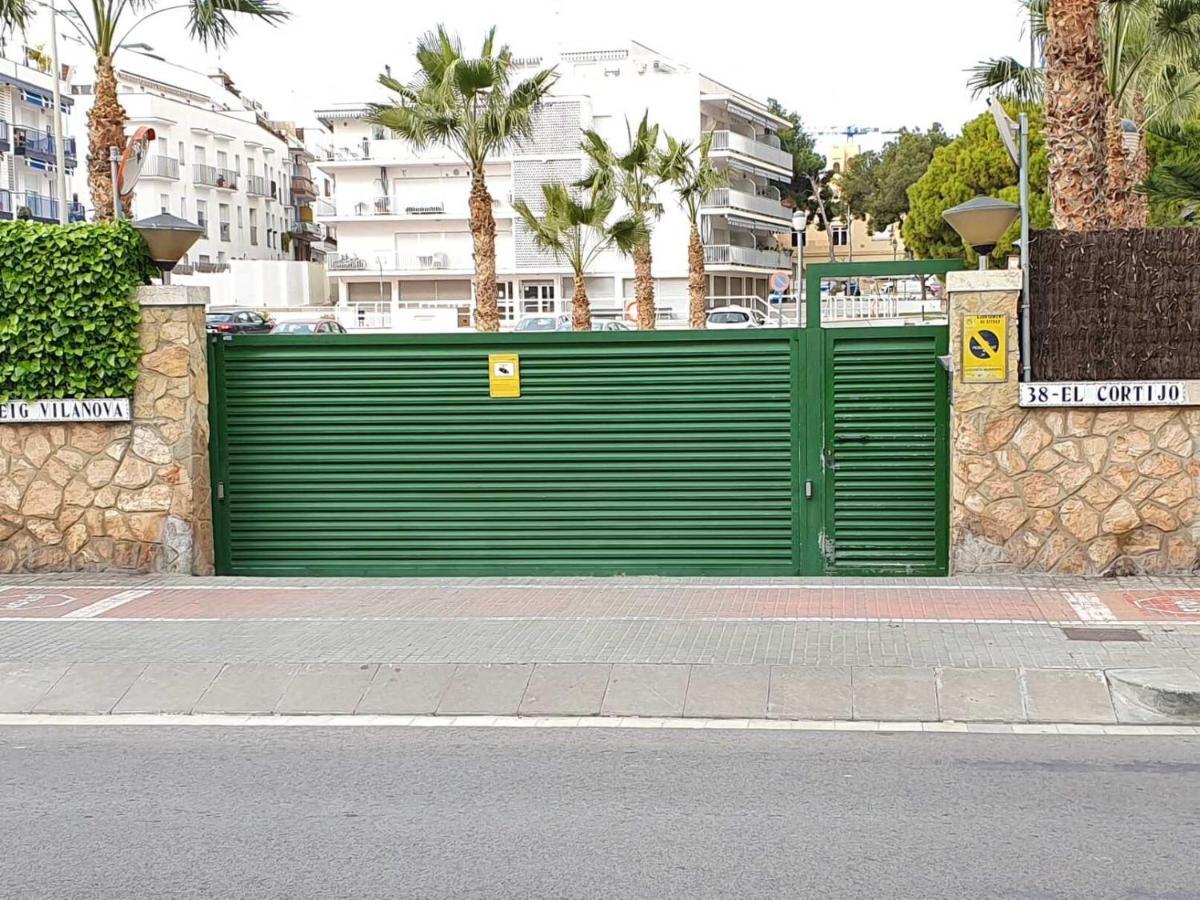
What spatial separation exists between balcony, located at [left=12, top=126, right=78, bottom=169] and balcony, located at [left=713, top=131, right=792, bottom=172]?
3184 centimetres

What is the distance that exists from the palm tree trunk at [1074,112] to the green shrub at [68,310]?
871 centimetres

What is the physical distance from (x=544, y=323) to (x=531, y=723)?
135 ft

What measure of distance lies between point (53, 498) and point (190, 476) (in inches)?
46.4

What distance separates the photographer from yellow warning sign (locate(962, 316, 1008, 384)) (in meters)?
10.0

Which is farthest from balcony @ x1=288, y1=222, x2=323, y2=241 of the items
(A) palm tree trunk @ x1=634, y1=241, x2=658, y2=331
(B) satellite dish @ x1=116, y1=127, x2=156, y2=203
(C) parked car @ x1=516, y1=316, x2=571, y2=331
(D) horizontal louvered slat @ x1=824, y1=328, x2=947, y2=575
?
(D) horizontal louvered slat @ x1=824, y1=328, x2=947, y2=575

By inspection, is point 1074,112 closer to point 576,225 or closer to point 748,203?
point 576,225

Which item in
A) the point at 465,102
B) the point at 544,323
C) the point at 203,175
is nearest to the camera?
the point at 465,102

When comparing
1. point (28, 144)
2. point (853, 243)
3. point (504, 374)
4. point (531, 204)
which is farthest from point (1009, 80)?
point (853, 243)

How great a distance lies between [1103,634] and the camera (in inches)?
322

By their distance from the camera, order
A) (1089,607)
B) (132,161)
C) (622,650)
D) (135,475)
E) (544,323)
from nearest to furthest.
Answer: (622,650)
(1089,607)
(135,475)
(132,161)
(544,323)

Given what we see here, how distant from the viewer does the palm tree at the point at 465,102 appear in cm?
3036

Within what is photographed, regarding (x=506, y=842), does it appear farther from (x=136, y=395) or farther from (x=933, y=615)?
(x=136, y=395)

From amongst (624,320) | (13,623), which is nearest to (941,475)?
(13,623)

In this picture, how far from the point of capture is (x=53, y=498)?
36.3ft
